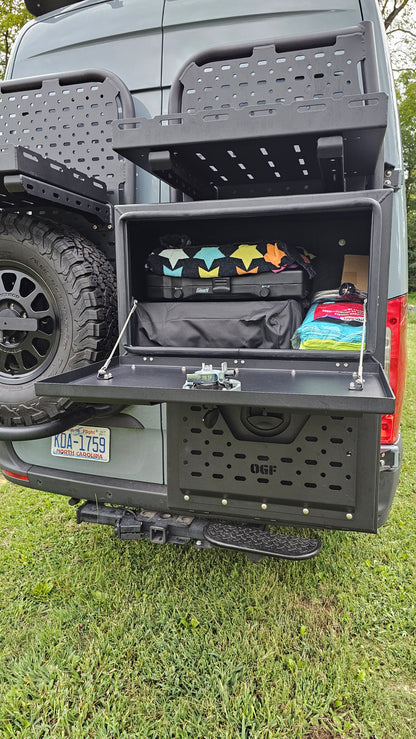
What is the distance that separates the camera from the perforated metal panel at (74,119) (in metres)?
2.15

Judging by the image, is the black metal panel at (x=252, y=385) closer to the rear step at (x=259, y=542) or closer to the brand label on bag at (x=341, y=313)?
the brand label on bag at (x=341, y=313)

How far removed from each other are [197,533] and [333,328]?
3.46ft

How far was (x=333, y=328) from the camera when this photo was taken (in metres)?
1.76

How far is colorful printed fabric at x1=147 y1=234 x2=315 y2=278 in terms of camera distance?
1883 millimetres

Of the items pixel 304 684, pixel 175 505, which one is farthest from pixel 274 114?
pixel 304 684

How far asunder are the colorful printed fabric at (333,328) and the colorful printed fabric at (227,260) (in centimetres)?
22

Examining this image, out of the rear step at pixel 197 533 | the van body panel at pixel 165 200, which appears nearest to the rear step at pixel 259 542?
the rear step at pixel 197 533

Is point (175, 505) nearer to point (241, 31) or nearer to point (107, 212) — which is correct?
point (107, 212)

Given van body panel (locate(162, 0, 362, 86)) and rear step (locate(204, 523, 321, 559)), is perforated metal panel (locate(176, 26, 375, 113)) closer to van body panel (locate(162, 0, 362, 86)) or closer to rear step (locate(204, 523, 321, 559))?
van body panel (locate(162, 0, 362, 86))

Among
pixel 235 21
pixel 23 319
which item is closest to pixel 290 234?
pixel 235 21

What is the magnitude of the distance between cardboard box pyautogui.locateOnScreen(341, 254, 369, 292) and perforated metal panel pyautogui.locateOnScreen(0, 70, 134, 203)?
3.08 feet

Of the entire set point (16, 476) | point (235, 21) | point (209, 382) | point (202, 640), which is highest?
point (235, 21)

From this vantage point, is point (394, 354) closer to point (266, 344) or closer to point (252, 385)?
point (266, 344)

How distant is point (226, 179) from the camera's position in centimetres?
209
